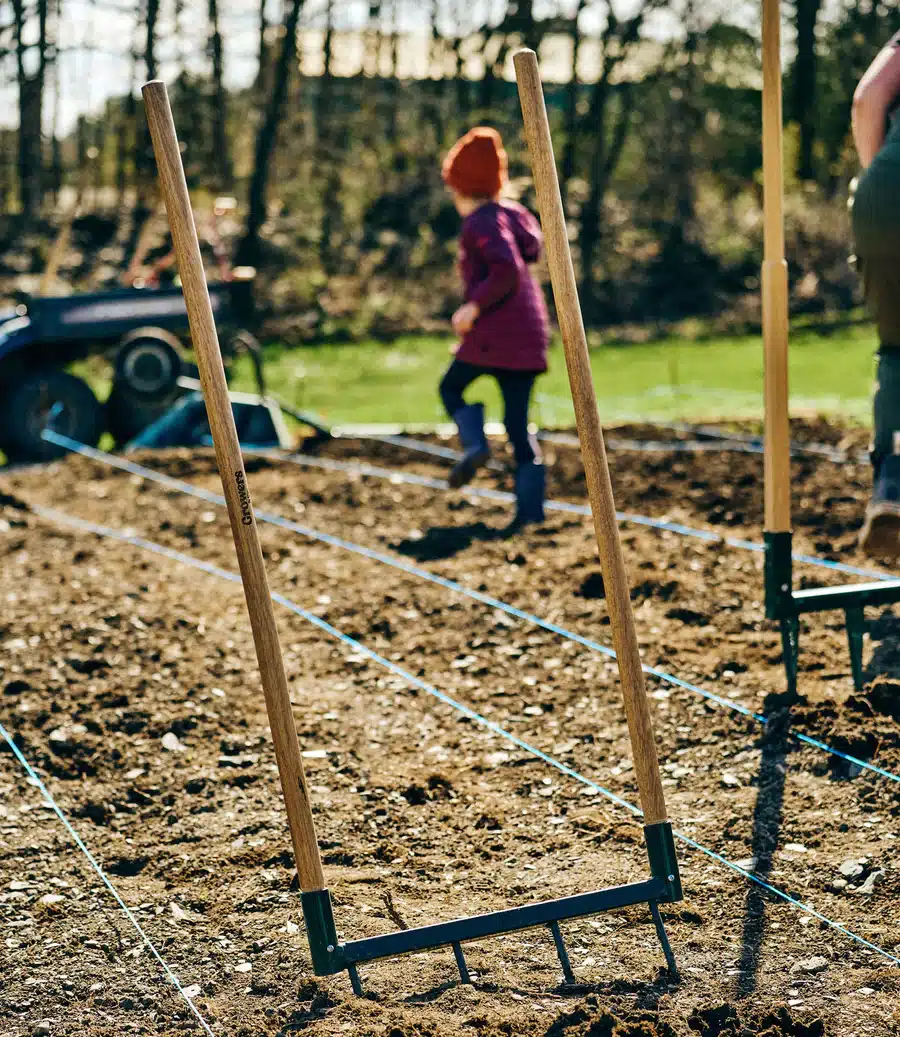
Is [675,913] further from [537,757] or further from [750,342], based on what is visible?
[750,342]

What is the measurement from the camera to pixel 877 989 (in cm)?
256

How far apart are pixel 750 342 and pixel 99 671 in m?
12.3

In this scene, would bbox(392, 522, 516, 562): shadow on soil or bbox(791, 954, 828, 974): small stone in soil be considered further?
bbox(392, 522, 516, 562): shadow on soil

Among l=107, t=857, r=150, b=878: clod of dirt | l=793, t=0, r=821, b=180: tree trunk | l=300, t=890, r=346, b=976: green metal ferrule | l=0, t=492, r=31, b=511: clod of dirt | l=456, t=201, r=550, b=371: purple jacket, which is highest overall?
l=793, t=0, r=821, b=180: tree trunk

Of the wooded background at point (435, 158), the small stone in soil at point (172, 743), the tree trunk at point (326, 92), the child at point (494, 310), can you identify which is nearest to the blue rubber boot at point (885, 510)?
the small stone in soil at point (172, 743)

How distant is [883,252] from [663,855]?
1.79 m

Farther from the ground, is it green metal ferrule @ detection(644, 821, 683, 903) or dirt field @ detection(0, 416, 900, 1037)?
green metal ferrule @ detection(644, 821, 683, 903)

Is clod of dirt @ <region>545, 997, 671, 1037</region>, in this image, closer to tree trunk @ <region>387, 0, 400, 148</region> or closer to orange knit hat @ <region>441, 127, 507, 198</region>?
orange knit hat @ <region>441, 127, 507, 198</region>

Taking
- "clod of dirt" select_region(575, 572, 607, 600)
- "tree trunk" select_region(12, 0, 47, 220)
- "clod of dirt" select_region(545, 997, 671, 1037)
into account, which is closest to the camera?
"clod of dirt" select_region(545, 997, 671, 1037)

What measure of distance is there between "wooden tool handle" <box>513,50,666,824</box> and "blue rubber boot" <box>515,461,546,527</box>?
3.72 m

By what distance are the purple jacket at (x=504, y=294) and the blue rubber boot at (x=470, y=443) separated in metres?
0.31

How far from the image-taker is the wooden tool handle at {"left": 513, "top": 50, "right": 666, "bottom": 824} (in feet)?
8.28

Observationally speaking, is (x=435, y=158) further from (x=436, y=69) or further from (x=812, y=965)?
(x=812, y=965)

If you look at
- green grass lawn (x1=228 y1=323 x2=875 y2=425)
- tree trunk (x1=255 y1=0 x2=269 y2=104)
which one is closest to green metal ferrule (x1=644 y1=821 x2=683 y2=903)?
green grass lawn (x1=228 y1=323 x2=875 y2=425)
